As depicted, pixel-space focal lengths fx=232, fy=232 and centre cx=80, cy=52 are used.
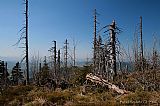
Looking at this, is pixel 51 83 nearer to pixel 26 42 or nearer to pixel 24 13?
pixel 26 42

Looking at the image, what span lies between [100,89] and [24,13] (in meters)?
16.7

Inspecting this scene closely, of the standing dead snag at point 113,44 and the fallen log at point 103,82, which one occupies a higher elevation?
the standing dead snag at point 113,44

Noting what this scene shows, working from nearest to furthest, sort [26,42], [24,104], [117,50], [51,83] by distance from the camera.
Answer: [24,104], [51,83], [26,42], [117,50]

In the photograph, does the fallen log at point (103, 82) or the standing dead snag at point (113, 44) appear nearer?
the fallen log at point (103, 82)

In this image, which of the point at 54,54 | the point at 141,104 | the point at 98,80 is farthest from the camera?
the point at 54,54

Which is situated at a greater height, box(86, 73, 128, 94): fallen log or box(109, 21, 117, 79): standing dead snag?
box(109, 21, 117, 79): standing dead snag

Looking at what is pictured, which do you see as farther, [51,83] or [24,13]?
[24,13]

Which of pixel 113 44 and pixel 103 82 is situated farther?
pixel 113 44

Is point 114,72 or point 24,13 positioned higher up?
point 24,13

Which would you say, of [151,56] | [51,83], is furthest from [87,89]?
[151,56]

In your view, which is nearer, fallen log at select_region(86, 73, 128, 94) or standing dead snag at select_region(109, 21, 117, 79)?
fallen log at select_region(86, 73, 128, 94)

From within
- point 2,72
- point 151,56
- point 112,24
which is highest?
point 112,24

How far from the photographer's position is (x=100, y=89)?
661 inches

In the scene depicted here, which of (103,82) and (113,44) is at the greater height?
(113,44)
